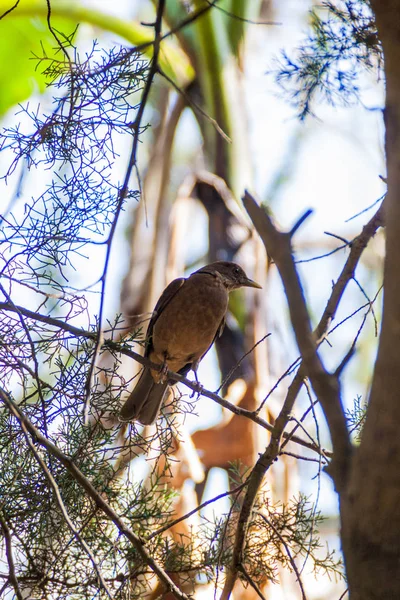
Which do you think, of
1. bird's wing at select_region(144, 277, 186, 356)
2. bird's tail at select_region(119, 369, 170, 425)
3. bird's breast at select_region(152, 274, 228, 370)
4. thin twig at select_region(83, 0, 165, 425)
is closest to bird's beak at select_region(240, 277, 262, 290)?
bird's breast at select_region(152, 274, 228, 370)

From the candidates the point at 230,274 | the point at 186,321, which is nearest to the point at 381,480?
the point at 186,321

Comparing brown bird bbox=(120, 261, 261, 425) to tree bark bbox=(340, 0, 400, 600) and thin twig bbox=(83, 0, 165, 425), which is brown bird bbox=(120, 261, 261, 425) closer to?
thin twig bbox=(83, 0, 165, 425)

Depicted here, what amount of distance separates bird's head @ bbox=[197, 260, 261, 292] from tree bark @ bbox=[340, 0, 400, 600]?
4075mm

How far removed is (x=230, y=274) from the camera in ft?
18.6

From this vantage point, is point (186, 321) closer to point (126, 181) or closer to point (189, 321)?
point (189, 321)

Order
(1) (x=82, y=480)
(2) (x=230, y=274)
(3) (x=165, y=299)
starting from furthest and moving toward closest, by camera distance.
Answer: (2) (x=230, y=274) → (3) (x=165, y=299) → (1) (x=82, y=480)

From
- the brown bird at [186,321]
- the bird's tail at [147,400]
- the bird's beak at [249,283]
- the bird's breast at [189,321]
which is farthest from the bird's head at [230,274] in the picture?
the bird's tail at [147,400]

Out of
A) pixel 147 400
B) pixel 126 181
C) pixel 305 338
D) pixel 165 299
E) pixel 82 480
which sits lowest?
pixel 305 338

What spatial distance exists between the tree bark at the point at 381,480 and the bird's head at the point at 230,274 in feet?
13.4

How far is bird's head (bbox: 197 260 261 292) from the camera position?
5582 mm

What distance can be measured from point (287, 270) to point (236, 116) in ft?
18.6

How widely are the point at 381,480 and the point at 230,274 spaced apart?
427cm

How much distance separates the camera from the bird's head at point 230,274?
5.58 meters

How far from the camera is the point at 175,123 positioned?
7.36 m
